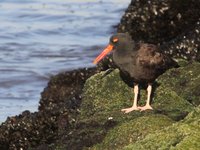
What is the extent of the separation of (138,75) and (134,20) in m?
5.06

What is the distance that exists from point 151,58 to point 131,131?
1785 millimetres

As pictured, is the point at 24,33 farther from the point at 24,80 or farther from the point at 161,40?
the point at 161,40

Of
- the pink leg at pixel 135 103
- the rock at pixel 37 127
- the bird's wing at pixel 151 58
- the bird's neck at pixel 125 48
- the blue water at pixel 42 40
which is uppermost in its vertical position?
the bird's neck at pixel 125 48

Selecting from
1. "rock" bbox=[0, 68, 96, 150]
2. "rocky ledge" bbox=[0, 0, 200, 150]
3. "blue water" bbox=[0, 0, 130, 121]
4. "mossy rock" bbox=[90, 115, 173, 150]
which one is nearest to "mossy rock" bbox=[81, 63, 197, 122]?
"rocky ledge" bbox=[0, 0, 200, 150]

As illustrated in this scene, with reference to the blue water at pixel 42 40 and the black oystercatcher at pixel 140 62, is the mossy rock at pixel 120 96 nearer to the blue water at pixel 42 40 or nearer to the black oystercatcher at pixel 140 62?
the black oystercatcher at pixel 140 62

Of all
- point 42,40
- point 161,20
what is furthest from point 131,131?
point 42,40

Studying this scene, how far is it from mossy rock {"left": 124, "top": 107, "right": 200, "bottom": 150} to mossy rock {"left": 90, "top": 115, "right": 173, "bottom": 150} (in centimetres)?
26

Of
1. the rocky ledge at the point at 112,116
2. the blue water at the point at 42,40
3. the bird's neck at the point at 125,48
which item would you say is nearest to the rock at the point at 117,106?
the rocky ledge at the point at 112,116

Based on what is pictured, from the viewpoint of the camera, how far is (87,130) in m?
5.66

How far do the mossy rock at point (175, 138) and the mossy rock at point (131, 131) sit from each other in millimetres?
264

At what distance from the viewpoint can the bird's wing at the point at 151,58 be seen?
6.88 meters

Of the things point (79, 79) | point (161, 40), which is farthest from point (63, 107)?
point (161, 40)

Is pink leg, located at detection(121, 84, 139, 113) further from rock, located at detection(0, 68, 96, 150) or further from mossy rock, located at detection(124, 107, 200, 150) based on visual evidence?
mossy rock, located at detection(124, 107, 200, 150)

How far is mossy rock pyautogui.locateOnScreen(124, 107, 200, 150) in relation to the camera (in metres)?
4.50
